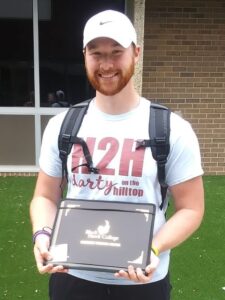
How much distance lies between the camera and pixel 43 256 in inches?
61.9

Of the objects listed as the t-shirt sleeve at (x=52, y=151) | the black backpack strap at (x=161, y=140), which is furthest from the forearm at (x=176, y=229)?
the t-shirt sleeve at (x=52, y=151)

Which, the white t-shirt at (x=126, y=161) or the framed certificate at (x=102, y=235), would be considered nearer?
the framed certificate at (x=102, y=235)

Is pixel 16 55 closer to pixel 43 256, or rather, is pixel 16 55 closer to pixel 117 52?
pixel 117 52

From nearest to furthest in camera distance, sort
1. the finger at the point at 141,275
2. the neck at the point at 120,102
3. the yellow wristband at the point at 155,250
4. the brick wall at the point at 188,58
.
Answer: the finger at the point at 141,275
the yellow wristband at the point at 155,250
the neck at the point at 120,102
the brick wall at the point at 188,58

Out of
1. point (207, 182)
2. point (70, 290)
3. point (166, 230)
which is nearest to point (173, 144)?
point (166, 230)

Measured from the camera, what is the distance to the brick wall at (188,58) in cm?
666

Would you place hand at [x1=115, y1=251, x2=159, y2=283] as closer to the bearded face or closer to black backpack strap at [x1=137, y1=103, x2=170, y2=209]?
black backpack strap at [x1=137, y1=103, x2=170, y2=209]

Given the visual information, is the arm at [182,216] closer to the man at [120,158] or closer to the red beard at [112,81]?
the man at [120,158]

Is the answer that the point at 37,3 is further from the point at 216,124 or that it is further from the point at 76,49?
the point at 216,124

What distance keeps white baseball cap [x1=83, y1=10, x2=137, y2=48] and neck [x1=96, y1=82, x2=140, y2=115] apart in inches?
6.4

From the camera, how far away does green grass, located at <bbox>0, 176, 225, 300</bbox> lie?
12.1 ft

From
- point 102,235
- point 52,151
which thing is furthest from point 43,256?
point 52,151

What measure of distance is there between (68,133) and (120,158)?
215 millimetres

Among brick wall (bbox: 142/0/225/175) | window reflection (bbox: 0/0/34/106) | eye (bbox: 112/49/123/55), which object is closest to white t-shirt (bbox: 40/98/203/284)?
eye (bbox: 112/49/123/55)
